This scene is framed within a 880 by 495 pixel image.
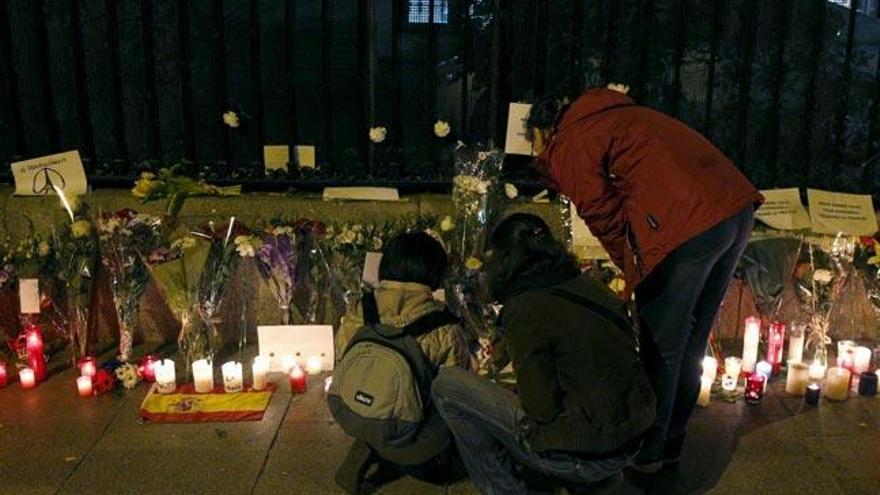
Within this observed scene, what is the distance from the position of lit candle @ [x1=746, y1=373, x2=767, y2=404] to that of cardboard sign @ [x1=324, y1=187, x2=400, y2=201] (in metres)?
2.23

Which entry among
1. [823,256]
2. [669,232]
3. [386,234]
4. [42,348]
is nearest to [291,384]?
[386,234]

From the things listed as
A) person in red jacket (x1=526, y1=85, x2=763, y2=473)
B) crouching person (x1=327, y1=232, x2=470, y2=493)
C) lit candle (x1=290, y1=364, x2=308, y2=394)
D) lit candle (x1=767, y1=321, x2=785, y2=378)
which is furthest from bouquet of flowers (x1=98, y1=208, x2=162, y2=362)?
lit candle (x1=767, y1=321, x2=785, y2=378)

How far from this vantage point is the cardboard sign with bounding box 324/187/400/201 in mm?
5168

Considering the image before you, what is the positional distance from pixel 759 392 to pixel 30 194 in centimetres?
423

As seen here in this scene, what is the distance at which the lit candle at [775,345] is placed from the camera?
462 centimetres

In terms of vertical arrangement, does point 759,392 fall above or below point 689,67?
below

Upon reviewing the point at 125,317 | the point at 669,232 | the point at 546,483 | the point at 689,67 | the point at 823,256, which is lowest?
the point at 546,483

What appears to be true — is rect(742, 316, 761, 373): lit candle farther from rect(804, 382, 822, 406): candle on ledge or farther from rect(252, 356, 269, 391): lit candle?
rect(252, 356, 269, 391): lit candle

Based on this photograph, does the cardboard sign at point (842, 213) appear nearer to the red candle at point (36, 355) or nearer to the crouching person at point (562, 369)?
the crouching person at point (562, 369)

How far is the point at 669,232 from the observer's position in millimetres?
3158

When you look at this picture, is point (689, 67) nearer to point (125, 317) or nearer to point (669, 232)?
point (669, 232)

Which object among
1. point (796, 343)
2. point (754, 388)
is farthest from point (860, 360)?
point (754, 388)

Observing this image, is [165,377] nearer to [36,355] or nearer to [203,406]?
[203,406]

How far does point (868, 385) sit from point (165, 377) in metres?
3.57
